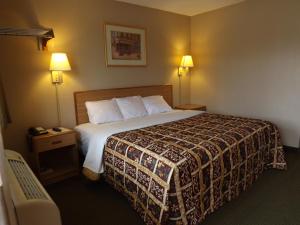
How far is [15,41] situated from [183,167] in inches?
94.8

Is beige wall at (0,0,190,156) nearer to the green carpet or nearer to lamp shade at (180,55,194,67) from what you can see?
lamp shade at (180,55,194,67)

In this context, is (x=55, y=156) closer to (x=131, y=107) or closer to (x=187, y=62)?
(x=131, y=107)

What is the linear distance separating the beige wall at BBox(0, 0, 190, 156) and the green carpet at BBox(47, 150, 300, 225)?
953 mm

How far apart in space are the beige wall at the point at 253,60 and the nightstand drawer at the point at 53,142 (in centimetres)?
288

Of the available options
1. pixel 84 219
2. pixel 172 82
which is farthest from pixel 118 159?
pixel 172 82

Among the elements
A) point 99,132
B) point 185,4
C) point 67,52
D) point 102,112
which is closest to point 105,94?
point 102,112

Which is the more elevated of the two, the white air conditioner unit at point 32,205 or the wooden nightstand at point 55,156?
the white air conditioner unit at point 32,205

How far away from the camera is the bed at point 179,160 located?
167cm

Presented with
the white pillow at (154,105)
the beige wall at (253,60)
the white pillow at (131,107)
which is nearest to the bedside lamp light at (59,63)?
the white pillow at (131,107)

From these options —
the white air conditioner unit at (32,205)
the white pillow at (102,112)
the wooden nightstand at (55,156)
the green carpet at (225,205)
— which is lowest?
the green carpet at (225,205)

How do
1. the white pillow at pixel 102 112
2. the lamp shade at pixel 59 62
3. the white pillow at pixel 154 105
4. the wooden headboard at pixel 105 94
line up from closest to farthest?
the lamp shade at pixel 59 62
the white pillow at pixel 102 112
the wooden headboard at pixel 105 94
the white pillow at pixel 154 105

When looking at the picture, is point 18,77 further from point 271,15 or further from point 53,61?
point 271,15

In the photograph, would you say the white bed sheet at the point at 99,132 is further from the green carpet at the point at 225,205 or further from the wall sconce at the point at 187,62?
the wall sconce at the point at 187,62

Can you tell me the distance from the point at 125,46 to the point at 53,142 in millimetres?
1911
